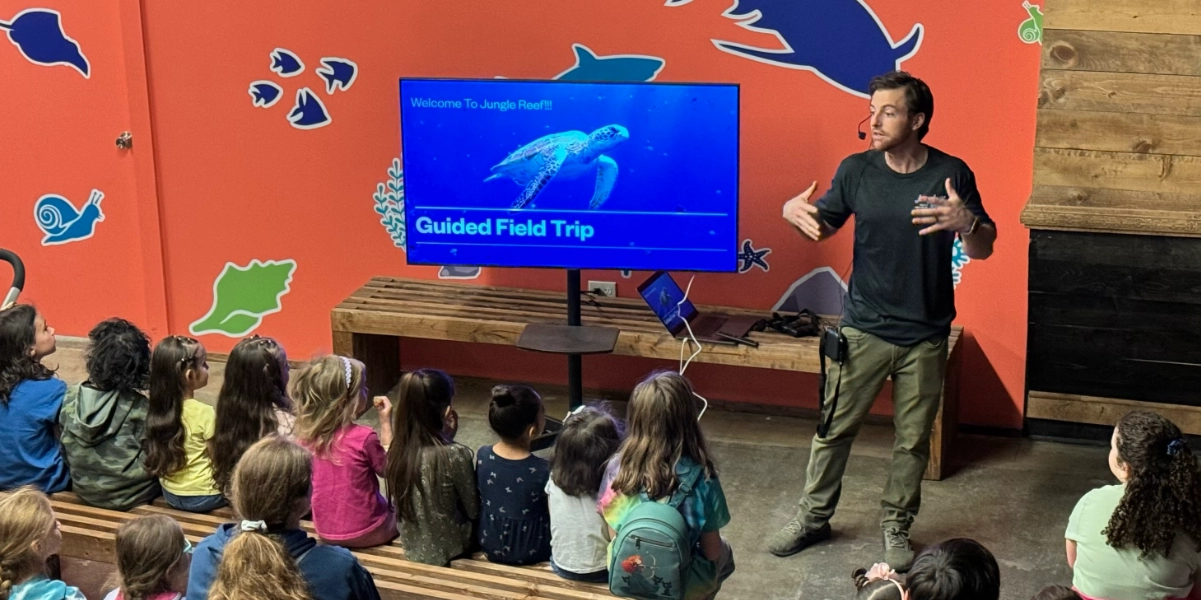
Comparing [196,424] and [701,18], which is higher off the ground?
[701,18]

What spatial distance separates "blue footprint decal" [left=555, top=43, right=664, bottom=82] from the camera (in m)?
5.10

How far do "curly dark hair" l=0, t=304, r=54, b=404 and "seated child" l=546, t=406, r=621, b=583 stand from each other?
5.18ft

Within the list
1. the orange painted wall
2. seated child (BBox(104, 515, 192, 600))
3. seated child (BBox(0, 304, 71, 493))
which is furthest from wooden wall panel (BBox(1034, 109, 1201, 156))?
seated child (BBox(0, 304, 71, 493))

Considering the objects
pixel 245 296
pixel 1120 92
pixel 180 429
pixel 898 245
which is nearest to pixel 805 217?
pixel 898 245

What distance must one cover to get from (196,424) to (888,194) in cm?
210

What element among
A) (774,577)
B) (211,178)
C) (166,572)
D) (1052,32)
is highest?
(1052,32)

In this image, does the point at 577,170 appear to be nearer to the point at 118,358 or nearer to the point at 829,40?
the point at 829,40

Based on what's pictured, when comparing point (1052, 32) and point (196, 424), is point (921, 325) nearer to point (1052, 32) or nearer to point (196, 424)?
point (1052, 32)

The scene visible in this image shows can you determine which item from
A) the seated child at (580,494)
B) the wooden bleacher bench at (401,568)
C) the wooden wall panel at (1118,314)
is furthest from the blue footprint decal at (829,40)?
the wooden bleacher bench at (401,568)

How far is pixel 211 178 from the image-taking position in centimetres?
570

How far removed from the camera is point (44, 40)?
227 inches

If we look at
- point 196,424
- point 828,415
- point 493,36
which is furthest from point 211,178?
point 828,415

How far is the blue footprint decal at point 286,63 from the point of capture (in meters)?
5.48

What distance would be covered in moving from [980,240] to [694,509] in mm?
1297
